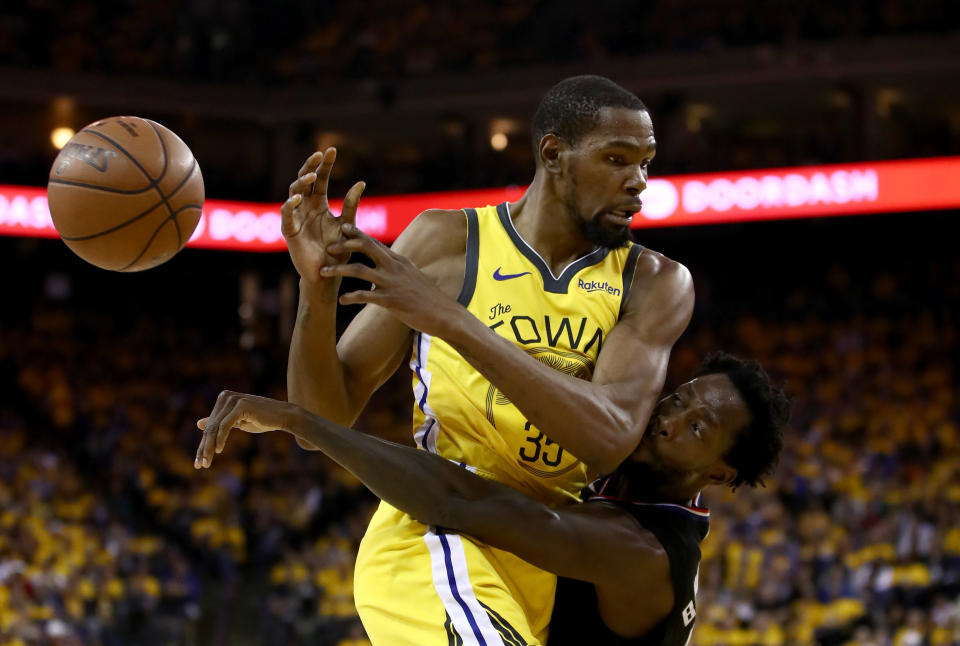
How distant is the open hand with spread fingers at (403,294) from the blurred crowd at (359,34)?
14923mm

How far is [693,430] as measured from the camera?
3.22 meters

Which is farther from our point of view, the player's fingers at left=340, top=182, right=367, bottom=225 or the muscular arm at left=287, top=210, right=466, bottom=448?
the muscular arm at left=287, top=210, right=466, bottom=448

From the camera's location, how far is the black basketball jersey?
3.18 meters

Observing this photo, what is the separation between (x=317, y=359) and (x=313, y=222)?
40 cm

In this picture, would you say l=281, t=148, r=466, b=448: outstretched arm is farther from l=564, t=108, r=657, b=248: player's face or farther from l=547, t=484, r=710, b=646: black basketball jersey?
l=547, t=484, r=710, b=646: black basketball jersey

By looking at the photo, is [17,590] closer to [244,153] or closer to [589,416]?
[589,416]

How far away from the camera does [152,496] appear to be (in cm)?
1482

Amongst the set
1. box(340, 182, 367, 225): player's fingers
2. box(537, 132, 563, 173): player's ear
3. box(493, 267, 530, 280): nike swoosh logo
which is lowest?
box(493, 267, 530, 280): nike swoosh logo

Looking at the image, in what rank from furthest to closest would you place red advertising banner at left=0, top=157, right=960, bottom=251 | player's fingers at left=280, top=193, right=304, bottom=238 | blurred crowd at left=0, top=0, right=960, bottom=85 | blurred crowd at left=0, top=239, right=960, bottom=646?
blurred crowd at left=0, top=0, right=960, bottom=85 < red advertising banner at left=0, top=157, right=960, bottom=251 < blurred crowd at left=0, top=239, right=960, bottom=646 < player's fingers at left=280, top=193, right=304, bottom=238

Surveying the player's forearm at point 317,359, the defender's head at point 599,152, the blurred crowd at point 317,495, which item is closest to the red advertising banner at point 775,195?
the blurred crowd at point 317,495

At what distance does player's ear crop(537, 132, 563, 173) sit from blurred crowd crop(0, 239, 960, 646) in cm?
774

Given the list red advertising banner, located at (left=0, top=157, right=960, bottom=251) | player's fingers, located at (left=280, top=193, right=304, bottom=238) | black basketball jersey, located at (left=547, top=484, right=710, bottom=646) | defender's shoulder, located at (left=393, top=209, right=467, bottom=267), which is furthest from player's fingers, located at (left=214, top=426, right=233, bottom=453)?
red advertising banner, located at (left=0, top=157, right=960, bottom=251)

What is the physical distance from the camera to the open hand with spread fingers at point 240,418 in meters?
2.77

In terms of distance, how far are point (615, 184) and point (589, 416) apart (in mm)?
698
